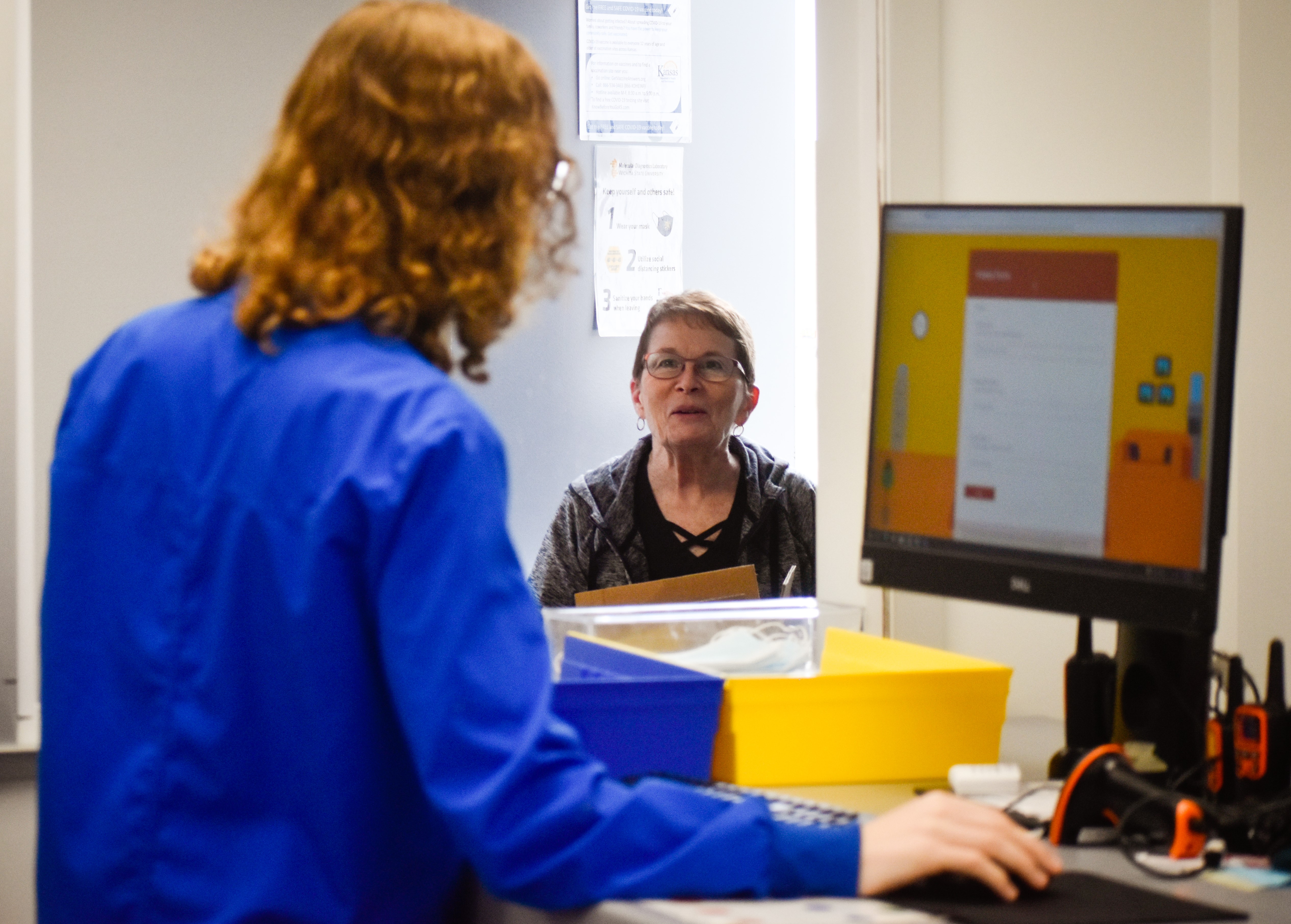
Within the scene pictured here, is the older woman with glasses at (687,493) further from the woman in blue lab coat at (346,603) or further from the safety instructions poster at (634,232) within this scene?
the woman in blue lab coat at (346,603)

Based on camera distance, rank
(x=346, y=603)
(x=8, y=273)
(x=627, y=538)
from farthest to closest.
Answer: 1. (x=627, y=538)
2. (x=8, y=273)
3. (x=346, y=603)

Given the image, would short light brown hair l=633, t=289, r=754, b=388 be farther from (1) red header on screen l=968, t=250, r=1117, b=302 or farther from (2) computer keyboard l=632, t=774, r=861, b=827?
(2) computer keyboard l=632, t=774, r=861, b=827

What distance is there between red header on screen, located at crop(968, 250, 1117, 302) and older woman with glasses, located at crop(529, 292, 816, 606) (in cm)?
140

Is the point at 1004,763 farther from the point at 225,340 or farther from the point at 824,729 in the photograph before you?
the point at 225,340

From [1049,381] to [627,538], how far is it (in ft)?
5.08

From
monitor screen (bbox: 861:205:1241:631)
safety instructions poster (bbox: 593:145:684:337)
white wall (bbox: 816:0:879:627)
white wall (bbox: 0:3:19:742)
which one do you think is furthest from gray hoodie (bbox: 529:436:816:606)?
monitor screen (bbox: 861:205:1241:631)

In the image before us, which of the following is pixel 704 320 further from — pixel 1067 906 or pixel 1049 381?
pixel 1067 906

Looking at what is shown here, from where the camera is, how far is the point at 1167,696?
49.3 inches

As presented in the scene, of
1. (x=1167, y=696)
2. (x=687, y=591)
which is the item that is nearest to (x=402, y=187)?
(x=1167, y=696)

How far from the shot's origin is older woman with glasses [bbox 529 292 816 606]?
2717 millimetres

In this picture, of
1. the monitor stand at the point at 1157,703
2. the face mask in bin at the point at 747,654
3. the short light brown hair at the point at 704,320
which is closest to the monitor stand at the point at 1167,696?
the monitor stand at the point at 1157,703

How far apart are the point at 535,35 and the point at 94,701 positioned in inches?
94.3

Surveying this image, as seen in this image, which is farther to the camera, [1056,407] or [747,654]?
[747,654]

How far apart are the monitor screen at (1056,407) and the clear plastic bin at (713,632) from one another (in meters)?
0.16
